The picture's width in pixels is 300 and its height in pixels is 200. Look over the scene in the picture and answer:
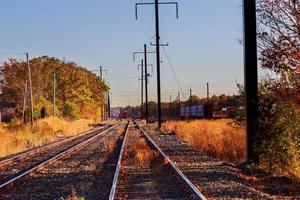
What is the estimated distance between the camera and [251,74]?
20859mm

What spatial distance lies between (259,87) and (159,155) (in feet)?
19.9

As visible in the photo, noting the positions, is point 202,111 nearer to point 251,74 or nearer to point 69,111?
point 69,111

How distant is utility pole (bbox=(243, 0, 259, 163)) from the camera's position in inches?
820

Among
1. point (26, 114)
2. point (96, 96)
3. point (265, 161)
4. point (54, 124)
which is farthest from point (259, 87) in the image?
point (96, 96)

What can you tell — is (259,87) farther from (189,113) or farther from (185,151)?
(189,113)

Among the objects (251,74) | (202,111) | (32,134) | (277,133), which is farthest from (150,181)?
(202,111)

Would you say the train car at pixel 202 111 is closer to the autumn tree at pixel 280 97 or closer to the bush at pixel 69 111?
the bush at pixel 69 111

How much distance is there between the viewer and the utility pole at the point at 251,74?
20.8 m

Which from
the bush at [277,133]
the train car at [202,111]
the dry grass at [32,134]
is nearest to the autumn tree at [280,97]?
the bush at [277,133]

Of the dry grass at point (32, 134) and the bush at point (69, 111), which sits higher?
the bush at point (69, 111)

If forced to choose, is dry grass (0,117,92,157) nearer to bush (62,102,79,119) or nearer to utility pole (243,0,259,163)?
utility pole (243,0,259,163)

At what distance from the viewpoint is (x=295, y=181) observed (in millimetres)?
16953

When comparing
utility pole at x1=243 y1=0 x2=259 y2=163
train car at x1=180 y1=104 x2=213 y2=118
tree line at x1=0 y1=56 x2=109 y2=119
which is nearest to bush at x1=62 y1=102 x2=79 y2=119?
tree line at x1=0 y1=56 x2=109 y2=119

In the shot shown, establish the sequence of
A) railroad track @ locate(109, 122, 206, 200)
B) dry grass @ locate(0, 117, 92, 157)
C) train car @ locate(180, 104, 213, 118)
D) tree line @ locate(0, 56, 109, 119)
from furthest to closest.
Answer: tree line @ locate(0, 56, 109, 119) < train car @ locate(180, 104, 213, 118) < dry grass @ locate(0, 117, 92, 157) < railroad track @ locate(109, 122, 206, 200)
